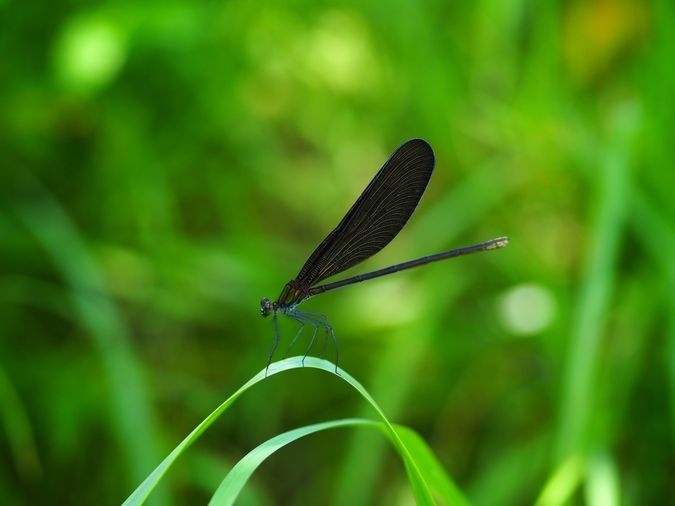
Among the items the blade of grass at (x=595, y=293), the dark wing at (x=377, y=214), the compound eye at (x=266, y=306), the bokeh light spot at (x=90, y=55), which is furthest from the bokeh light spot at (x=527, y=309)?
the bokeh light spot at (x=90, y=55)

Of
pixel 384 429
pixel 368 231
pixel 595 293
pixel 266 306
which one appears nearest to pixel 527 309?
pixel 595 293

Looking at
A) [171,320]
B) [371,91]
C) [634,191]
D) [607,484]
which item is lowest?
[607,484]

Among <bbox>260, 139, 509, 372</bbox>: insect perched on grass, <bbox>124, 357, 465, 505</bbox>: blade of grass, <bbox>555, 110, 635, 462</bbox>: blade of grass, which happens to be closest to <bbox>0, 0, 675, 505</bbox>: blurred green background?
<bbox>555, 110, 635, 462</bbox>: blade of grass

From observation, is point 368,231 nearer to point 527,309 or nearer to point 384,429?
point 384,429

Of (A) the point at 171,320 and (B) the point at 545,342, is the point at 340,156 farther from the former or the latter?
(B) the point at 545,342

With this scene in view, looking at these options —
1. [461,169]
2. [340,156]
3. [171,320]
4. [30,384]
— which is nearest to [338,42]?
[340,156]

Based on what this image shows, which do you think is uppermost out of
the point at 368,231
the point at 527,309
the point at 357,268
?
the point at 368,231
